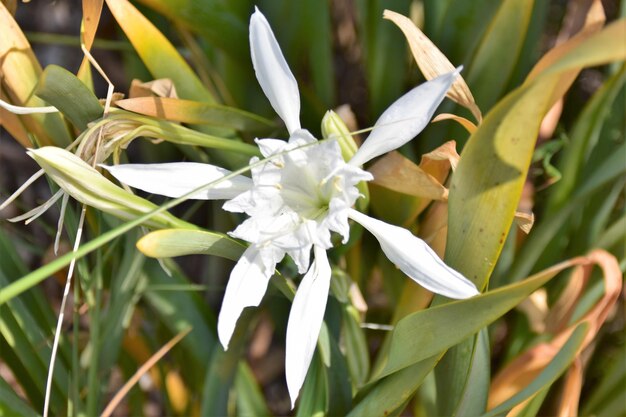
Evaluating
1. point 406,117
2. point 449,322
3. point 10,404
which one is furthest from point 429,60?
point 10,404

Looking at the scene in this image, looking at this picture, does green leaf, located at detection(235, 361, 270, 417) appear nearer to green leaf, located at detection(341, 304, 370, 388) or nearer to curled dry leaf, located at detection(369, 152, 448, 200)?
green leaf, located at detection(341, 304, 370, 388)

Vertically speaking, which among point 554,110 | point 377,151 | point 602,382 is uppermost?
point 377,151

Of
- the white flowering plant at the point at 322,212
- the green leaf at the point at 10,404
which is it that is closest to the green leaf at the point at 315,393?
the white flowering plant at the point at 322,212

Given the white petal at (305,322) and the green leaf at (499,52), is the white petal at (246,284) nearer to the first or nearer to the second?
the white petal at (305,322)

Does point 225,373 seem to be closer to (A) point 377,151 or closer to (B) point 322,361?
(B) point 322,361

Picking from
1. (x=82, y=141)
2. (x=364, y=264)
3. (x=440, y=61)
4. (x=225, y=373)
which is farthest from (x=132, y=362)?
(x=440, y=61)
